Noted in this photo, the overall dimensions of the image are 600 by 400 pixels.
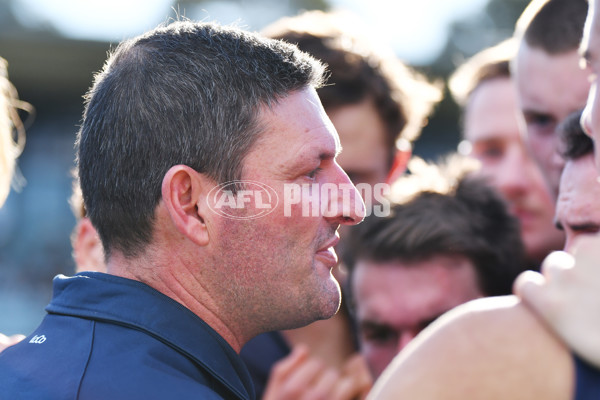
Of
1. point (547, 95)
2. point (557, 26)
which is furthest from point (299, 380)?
point (557, 26)

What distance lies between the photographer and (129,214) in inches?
70.9

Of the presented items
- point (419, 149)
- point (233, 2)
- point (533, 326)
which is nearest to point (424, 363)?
point (533, 326)

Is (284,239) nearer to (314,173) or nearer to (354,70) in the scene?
(314,173)

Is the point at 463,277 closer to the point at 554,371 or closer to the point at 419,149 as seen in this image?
the point at 554,371

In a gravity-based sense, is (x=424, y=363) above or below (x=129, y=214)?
below

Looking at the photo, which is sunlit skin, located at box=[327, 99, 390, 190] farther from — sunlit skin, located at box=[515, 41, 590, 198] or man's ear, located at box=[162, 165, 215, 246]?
man's ear, located at box=[162, 165, 215, 246]

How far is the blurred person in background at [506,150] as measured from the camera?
11.9 ft

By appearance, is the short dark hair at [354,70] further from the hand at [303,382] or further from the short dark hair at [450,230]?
the hand at [303,382]

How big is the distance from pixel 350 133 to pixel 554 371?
255cm

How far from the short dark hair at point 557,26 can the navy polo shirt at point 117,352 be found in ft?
6.24

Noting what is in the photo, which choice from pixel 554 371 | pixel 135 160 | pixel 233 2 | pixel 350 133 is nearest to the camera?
pixel 554 371

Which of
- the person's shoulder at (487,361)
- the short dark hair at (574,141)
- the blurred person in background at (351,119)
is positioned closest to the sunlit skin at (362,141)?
the blurred person in background at (351,119)

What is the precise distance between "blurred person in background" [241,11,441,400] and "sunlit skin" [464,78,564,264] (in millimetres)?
354

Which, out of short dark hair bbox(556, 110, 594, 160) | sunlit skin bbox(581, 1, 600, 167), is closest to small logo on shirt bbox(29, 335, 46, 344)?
sunlit skin bbox(581, 1, 600, 167)
